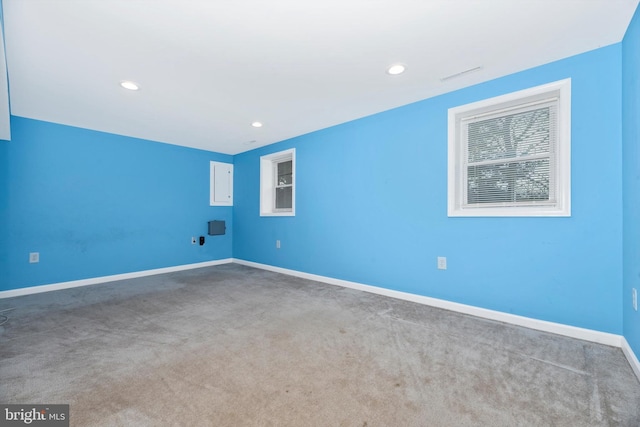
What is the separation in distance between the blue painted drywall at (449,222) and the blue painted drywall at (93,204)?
69.8 inches

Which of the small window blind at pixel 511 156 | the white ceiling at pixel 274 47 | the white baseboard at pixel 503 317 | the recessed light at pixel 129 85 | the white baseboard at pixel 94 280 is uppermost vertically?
the white ceiling at pixel 274 47

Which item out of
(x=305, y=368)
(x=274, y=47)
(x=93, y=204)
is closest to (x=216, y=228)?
(x=93, y=204)

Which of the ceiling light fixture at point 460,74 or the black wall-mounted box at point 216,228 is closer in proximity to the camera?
the ceiling light fixture at point 460,74

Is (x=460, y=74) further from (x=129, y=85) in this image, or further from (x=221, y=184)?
(x=221, y=184)

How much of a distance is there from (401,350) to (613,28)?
9.09 feet

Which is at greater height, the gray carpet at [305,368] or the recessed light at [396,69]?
the recessed light at [396,69]

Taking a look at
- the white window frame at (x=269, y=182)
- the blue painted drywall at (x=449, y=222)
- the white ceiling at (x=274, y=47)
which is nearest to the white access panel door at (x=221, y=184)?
the white window frame at (x=269, y=182)

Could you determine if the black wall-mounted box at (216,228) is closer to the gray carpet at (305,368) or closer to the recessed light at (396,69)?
the gray carpet at (305,368)

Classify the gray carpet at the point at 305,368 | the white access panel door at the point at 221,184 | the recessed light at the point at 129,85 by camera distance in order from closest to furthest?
the gray carpet at the point at 305,368 → the recessed light at the point at 129,85 → the white access panel door at the point at 221,184

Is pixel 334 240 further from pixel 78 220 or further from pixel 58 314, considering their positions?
pixel 78 220

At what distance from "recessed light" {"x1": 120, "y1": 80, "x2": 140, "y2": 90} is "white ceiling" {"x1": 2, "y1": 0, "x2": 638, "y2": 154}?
0.06 metres

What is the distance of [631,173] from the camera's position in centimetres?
185

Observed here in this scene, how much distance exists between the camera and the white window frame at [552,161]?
7.39ft

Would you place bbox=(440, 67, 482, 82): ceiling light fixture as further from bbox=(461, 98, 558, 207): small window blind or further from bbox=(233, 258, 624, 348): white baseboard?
bbox=(233, 258, 624, 348): white baseboard
